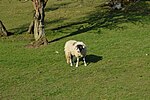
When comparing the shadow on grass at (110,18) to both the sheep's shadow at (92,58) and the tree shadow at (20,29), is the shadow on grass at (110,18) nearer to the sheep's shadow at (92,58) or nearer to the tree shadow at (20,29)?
the tree shadow at (20,29)

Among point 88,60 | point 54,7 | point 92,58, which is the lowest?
point 54,7

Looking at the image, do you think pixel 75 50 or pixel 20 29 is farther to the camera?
pixel 20 29

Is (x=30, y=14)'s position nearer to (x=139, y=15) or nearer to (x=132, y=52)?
(x=139, y=15)

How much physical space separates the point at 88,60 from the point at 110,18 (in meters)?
11.3

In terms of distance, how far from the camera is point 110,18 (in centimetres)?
2862

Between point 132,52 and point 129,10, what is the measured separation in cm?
1354

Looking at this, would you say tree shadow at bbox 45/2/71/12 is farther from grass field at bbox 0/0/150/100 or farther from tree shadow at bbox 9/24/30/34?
tree shadow at bbox 9/24/30/34

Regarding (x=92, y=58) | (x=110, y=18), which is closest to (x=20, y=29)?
(x=110, y=18)

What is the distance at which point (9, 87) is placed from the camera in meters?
14.8

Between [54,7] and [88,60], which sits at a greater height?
[88,60]

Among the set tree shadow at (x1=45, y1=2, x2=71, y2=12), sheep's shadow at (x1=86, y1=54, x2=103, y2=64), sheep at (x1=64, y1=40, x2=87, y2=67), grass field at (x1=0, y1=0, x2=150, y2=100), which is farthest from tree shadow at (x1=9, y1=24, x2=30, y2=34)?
sheep at (x1=64, y1=40, x2=87, y2=67)

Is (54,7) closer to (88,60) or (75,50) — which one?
(88,60)

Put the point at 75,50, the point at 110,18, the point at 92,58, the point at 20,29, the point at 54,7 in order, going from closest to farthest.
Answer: the point at 75,50 → the point at 92,58 → the point at 20,29 → the point at 110,18 → the point at 54,7

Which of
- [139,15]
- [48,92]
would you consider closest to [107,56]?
[48,92]
